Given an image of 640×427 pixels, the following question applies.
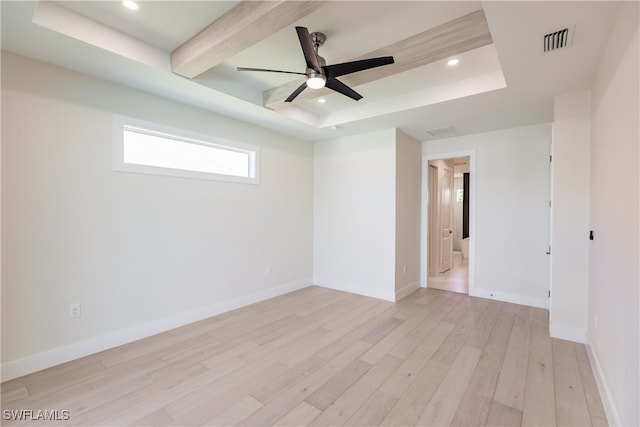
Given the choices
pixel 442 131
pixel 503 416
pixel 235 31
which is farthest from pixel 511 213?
pixel 235 31

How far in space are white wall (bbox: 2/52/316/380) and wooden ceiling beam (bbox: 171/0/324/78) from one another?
94 cm

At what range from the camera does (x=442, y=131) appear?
4379 millimetres

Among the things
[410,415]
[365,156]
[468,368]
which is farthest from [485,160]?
[410,415]

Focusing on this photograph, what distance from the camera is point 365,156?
4578mm

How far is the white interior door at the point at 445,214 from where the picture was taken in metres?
5.99

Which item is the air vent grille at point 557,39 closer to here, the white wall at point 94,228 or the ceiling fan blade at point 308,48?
the ceiling fan blade at point 308,48

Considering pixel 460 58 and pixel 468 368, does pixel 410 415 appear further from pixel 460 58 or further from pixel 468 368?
pixel 460 58

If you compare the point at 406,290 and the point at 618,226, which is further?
the point at 406,290

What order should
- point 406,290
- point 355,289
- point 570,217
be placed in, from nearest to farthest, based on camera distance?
point 570,217 → point 406,290 → point 355,289

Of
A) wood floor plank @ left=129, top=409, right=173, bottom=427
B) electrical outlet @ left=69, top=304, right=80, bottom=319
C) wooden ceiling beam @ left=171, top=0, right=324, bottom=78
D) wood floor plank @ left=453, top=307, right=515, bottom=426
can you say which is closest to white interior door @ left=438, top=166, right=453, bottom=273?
wood floor plank @ left=453, top=307, right=515, bottom=426

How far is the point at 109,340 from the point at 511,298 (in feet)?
16.8

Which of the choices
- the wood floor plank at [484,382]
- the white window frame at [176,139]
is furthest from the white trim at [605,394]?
the white window frame at [176,139]

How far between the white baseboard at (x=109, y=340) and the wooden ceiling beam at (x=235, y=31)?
8.66 feet

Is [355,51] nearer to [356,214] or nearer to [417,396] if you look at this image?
[356,214]
